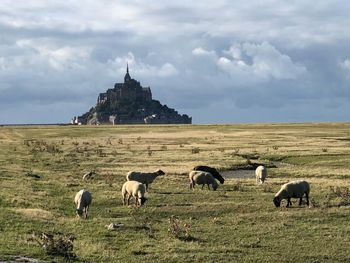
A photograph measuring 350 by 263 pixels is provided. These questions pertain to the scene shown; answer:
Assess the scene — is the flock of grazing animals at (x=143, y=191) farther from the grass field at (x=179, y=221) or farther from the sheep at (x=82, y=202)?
the grass field at (x=179, y=221)

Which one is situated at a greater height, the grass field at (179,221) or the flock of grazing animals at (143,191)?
the flock of grazing animals at (143,191)

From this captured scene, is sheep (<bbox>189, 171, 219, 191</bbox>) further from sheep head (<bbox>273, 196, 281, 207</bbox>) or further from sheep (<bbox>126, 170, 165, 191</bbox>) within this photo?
sheep head (<bbox>273, 196, 281, 207</bbox>)

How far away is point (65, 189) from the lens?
32219 millimetres

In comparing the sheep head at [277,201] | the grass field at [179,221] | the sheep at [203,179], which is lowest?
the grass field at [179,221]

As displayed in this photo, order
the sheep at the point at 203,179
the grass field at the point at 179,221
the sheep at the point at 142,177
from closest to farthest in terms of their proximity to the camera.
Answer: the grass field at the point at 179,221 → the sheep at the point at 142,177 → the sheep at the point at 203,179

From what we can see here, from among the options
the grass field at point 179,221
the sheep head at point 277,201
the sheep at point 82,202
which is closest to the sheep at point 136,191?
the grass field at point 179,221

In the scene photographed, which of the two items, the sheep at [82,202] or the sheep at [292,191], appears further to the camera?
the sheep at [292,191]

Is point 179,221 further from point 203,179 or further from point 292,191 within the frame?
point 203,179

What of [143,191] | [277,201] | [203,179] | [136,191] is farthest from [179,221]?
[203,179]

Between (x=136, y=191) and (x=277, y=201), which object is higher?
(x=136, y=191)

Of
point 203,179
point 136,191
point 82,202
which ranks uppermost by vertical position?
point 203,179

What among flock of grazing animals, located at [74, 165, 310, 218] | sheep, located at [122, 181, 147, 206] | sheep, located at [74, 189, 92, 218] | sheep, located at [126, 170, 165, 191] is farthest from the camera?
sheep, located at [126, 170, 165, 191]

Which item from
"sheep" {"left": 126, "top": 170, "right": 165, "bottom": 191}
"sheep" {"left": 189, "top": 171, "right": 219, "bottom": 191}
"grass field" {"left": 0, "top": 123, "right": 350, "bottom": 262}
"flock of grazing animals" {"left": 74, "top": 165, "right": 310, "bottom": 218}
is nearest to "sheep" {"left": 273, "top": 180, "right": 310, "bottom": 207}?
"flock of grazing animals" {"left": 74, "top": 165, "right": 310, "bottom": 218}

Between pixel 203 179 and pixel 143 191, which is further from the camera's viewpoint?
pixel 203 179
